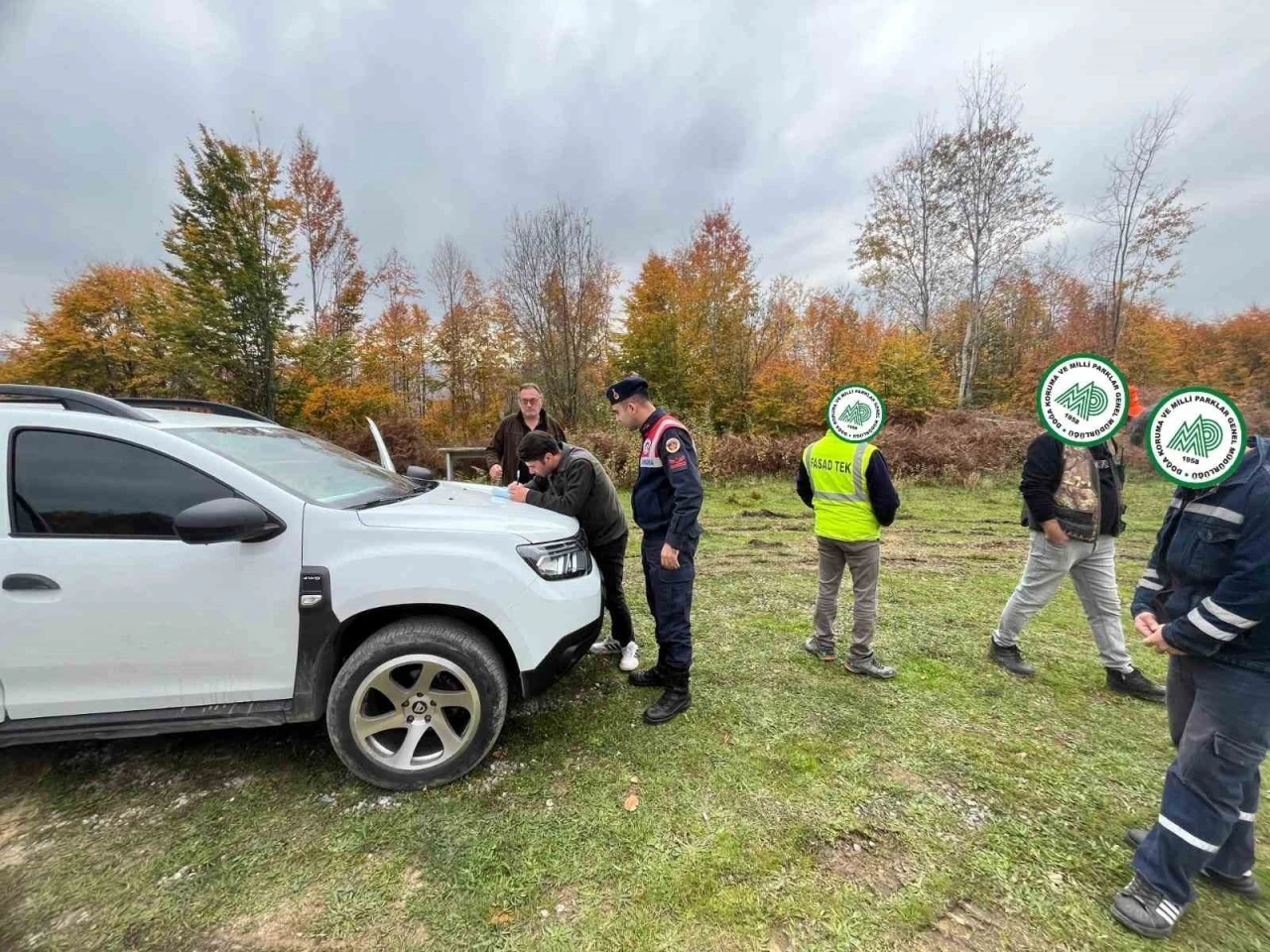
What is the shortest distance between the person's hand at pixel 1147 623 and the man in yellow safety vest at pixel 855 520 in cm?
133

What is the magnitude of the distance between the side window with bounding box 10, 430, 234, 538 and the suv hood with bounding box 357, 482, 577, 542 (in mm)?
664

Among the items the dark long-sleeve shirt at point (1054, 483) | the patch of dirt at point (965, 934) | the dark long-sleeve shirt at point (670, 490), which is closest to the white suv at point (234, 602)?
the dark long-sleeve shirt at point (670, 490)

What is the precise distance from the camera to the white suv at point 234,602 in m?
2.06

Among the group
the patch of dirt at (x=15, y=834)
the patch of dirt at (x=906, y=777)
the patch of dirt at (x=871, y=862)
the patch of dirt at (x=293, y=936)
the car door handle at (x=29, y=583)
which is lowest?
the patch of dirt at (x=15, y=834)

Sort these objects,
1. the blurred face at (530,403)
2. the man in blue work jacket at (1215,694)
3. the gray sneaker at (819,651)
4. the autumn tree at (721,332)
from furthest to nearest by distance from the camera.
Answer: the autumn tree at (721,332)
the blurred face at (530,403)
the gray sneaker at (819,651)
the man in blue work jacket at (1215,694)

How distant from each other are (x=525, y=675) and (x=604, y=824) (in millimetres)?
692

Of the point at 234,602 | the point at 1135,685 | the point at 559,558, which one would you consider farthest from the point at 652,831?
the point at 1135,685

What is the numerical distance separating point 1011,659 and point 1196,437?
2394 mm

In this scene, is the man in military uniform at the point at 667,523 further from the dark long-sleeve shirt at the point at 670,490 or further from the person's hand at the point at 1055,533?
the person's hand at the point at 1055,533

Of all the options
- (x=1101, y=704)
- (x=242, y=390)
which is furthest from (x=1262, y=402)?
(x=242, y=390)

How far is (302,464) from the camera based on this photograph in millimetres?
2629

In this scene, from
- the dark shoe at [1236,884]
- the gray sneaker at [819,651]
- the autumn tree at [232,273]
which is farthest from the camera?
the autumn tree at [232,273]

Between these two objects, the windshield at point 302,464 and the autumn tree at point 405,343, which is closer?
the windshield at point 302,464

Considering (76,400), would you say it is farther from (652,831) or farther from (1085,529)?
(1085,529)
